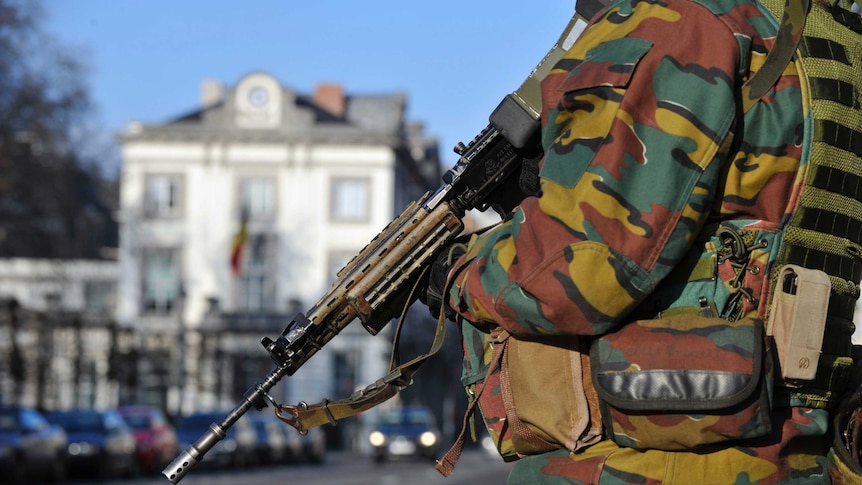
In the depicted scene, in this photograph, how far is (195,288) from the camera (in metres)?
66.1

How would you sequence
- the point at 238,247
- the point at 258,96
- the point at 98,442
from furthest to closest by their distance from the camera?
the point at 258,96
the point at 238,247
the point at 98,442

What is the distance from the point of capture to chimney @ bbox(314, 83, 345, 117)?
72.6 m

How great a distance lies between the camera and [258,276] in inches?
2574

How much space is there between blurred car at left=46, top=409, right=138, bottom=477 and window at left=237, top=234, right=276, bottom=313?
33.4 meters

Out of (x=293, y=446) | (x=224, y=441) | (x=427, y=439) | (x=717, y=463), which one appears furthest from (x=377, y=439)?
(x=717, y=463)

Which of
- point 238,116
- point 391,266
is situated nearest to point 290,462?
point 238,116

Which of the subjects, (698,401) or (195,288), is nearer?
(698,401)

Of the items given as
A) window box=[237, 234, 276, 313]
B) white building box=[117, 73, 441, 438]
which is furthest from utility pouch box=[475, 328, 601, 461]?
window box=[237, 234, 276, 313]

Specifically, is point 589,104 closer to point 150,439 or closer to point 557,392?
point 557,392

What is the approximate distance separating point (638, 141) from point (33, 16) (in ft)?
98.1

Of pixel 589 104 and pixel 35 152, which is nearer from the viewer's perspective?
pixel 589 104

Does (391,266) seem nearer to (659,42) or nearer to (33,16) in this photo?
(659,42)

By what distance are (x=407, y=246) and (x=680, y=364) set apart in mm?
868

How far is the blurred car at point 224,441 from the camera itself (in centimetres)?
3598
